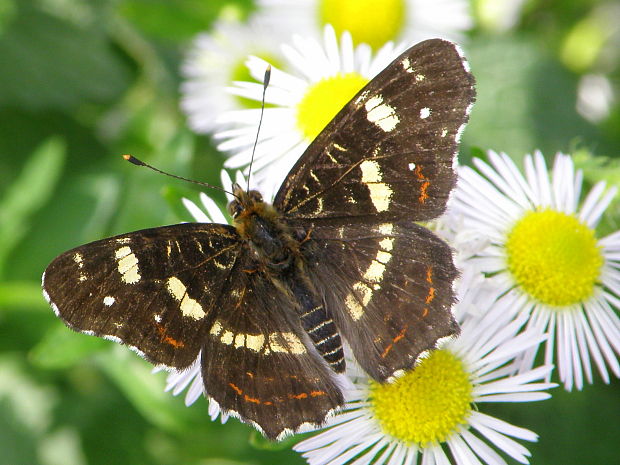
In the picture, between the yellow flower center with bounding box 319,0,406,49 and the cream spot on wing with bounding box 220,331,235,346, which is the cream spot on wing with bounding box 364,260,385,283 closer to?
the cream spot on wing with bounding box 220,331,235,346

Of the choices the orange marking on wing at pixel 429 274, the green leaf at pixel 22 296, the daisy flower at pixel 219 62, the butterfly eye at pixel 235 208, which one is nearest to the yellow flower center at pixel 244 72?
the daisy flower at pixel 219 62

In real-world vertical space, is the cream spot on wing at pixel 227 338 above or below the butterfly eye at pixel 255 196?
below

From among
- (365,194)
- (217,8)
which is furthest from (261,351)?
(217,8)

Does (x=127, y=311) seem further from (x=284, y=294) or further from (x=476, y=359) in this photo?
(x=476, y=359)

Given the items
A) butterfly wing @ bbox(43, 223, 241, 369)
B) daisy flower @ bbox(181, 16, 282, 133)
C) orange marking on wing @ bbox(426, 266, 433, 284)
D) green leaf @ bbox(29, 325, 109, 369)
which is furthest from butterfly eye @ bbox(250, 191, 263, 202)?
daisy flower @ bbox(181, 16, 282, 133)

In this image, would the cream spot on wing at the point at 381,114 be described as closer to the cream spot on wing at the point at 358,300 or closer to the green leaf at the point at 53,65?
the cream spot on wing at the point at 358,300

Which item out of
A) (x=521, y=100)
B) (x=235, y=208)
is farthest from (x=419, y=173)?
(x=521, y=100)
